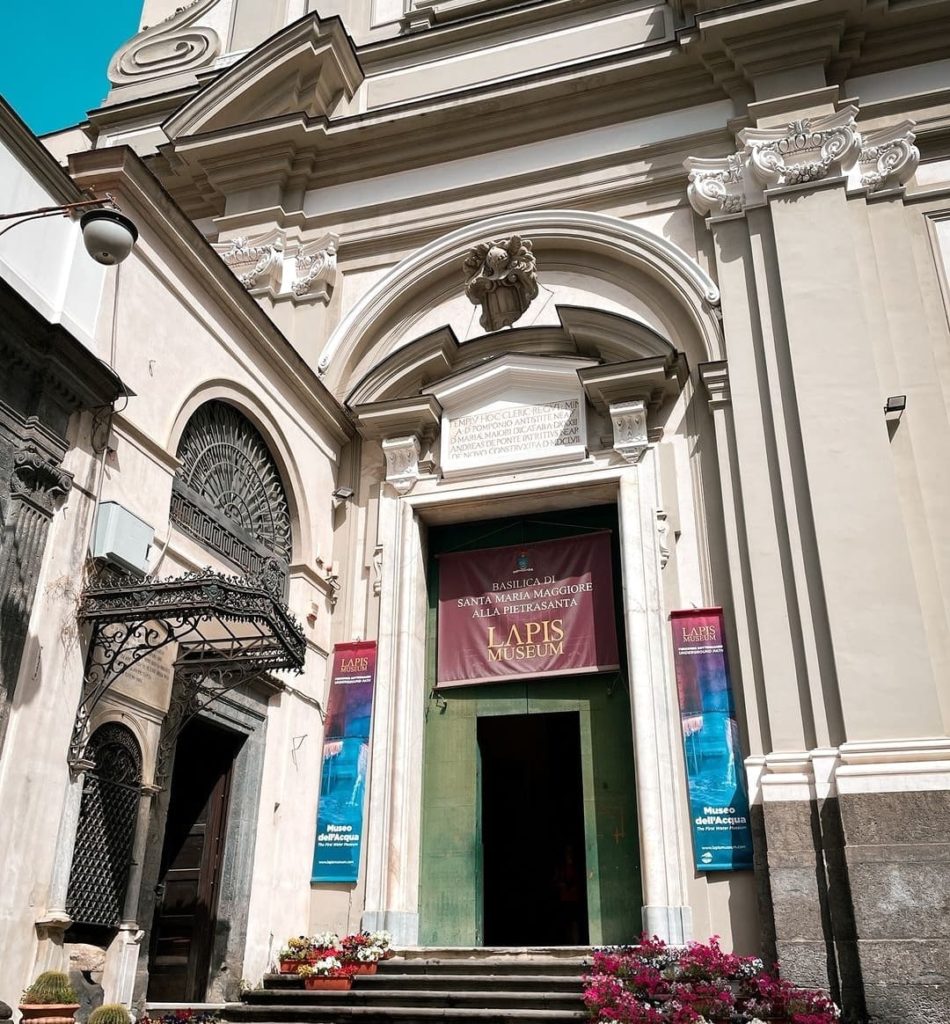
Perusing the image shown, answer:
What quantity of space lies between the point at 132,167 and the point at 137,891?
201 inches

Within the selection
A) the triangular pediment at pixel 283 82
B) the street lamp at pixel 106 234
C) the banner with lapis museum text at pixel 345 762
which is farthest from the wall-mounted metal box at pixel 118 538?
the triangular pediment at pixel 283 82

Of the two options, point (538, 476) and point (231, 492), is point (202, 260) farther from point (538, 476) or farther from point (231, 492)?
point (538, 476)

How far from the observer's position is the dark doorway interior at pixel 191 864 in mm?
8203

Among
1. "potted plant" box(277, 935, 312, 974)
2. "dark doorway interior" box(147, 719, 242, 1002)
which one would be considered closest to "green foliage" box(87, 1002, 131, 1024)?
"dark doorway interior" box(147, 719, 242, 1002)

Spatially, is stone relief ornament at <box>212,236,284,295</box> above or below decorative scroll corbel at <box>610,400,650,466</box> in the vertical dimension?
above

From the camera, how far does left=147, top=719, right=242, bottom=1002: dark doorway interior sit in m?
8.20

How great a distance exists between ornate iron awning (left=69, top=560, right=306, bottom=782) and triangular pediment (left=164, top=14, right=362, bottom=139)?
24.7ft

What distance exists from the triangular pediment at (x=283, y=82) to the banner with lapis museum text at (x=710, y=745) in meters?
7.89

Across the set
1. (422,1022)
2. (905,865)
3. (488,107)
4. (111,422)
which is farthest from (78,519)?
(488,107)

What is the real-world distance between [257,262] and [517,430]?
12.9 ft

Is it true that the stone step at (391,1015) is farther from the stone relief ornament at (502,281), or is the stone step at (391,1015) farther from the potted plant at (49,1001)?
the stone relief ornament at (502,281)

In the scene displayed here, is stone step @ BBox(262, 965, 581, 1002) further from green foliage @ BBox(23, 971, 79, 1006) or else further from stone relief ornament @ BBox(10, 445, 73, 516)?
stone relief ornament @ BBox(10, 445, 73, 516)

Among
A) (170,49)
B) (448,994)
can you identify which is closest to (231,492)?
(448,994)

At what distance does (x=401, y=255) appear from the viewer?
1185 centimetres
